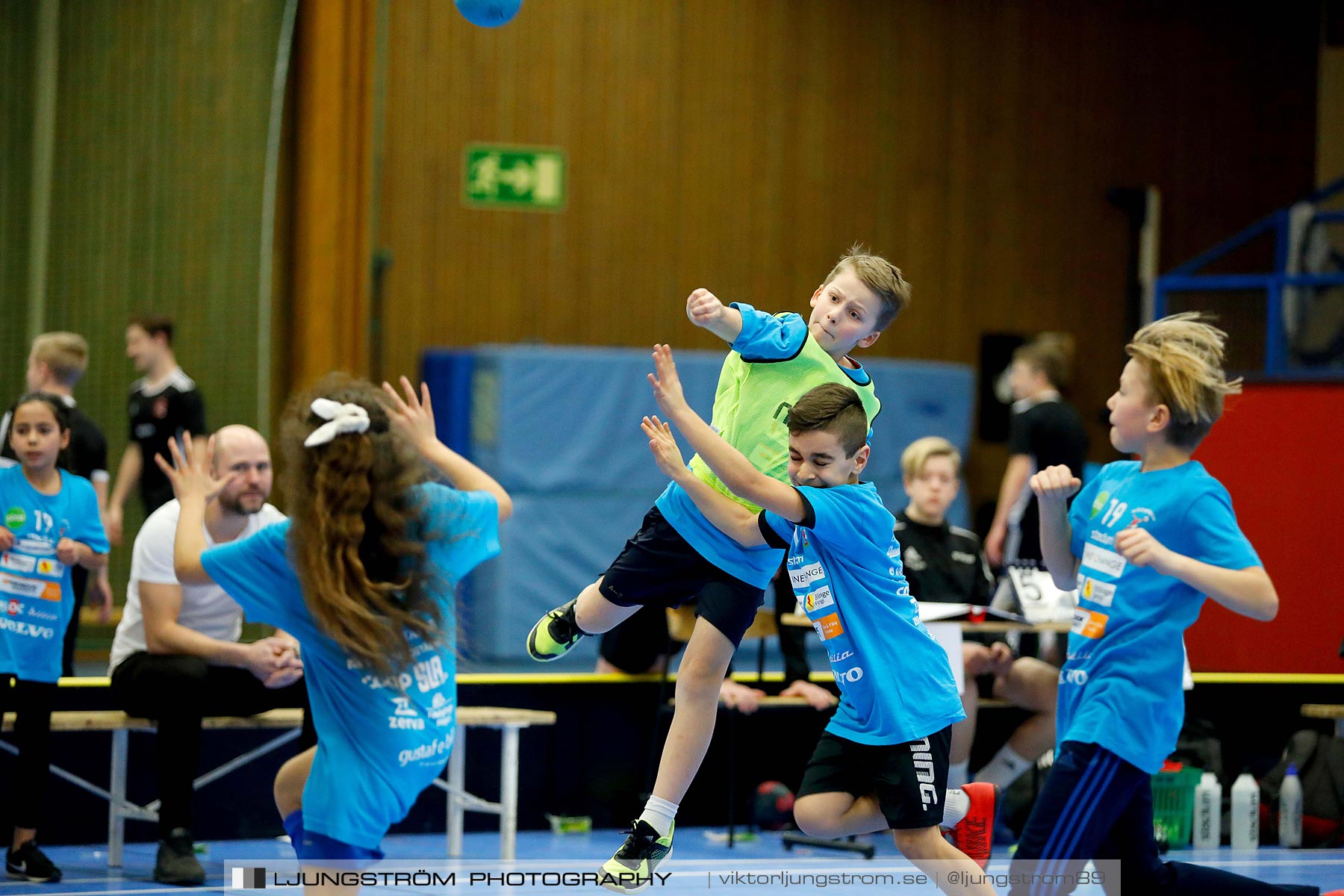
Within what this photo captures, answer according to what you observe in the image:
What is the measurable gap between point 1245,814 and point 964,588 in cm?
146

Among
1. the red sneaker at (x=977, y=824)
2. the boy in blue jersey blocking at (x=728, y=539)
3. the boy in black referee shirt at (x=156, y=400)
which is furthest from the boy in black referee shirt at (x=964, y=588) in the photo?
the boy in black referee shirt at (x=156, y=400)

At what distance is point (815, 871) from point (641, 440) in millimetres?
5779

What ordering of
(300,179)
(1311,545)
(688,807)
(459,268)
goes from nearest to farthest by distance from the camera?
(688,807) < (1311,545) < (300,179) < (459,268)

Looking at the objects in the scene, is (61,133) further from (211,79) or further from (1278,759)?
(1278,759)

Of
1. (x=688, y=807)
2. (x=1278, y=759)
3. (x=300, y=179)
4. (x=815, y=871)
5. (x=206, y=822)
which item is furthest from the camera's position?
(x=300, y=179)

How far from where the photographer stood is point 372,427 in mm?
3213

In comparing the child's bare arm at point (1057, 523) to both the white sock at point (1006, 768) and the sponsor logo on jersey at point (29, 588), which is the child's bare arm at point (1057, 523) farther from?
the sponsor logo on jersey at point (29, 588)

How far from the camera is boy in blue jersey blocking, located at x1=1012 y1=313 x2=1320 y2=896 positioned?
342 cm

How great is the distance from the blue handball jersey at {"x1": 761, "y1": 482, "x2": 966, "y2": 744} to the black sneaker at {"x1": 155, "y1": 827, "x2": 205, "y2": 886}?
2.40 meters

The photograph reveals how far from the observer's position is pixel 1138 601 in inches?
139

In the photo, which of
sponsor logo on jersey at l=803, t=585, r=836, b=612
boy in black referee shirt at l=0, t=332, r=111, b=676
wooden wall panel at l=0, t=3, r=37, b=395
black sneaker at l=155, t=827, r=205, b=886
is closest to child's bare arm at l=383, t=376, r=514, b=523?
sponsor logo on jersey at l=803, t=585, r=836, b=612

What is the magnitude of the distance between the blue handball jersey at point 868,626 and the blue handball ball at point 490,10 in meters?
2.49

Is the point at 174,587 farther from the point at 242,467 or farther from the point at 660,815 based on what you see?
the point at 660,815

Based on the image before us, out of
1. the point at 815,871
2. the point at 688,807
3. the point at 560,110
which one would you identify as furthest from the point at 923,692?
the point at 560,110
